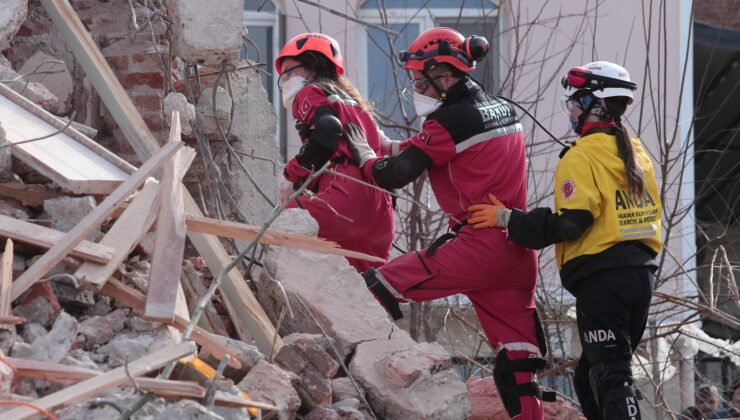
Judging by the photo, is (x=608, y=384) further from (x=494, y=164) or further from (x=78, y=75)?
(x=78, y=75)

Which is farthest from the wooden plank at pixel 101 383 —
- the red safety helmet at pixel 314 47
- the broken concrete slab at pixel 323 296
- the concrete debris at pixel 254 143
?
the concrete debris at pixel 254 143

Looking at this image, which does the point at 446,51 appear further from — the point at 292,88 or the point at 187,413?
the point at 187,413

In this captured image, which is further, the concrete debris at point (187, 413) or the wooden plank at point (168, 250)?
the wooden plank at point (168, 250)

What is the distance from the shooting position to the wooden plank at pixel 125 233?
179 inches

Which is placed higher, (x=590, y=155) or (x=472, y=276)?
(x=590, y=155)

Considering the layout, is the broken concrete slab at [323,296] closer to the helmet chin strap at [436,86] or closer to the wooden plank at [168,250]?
the wooden plank at [168,250]

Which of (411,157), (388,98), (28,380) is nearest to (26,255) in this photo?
(28,380)

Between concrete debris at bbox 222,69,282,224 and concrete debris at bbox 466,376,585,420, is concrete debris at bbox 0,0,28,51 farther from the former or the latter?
concrete debris at bbox 466,376,585,420

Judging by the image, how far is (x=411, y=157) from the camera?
18.6 feet

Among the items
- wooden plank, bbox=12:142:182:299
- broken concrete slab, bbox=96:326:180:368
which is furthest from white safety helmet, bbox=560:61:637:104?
broken concrete slab, bbox=96:326:180:368

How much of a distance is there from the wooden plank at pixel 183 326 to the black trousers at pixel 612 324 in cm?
151

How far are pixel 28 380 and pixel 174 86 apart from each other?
3043 millimetres

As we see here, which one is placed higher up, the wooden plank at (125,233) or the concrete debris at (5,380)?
the wooden plank at (125,233)

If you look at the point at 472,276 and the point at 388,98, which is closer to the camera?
the point at 472,276
